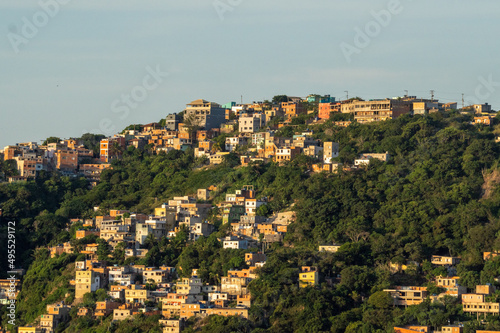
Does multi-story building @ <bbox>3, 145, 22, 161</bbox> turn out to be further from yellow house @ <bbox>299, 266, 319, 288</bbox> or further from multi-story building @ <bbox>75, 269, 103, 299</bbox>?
yellow house @ <bbox>299, 266, 319, 288</bbox>

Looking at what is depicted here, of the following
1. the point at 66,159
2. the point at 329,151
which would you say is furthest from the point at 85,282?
the point at 66,159

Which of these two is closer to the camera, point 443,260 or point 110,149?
point 443,260

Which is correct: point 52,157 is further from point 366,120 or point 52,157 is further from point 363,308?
point 363,308

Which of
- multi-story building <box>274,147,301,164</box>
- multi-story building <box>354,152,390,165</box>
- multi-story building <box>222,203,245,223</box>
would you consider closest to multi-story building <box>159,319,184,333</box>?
multi-story building <box>222,203,245,223</box>

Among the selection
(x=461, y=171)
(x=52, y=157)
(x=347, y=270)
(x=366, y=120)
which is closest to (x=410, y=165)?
(x=461, y=171)

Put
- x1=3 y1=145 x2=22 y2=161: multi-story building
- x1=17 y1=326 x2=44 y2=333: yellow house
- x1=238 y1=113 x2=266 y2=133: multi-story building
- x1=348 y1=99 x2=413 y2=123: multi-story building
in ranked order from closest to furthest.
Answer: x1=17 y1=326 x2=44 y2=333: yellow house
x1=348 y1=99 x2=413 y2=123: multi-story building
x1=3 y1=145 x2=22 y2=161: multi-story building
x1=238 y1=113 x2=266 y2=133: multi-story building

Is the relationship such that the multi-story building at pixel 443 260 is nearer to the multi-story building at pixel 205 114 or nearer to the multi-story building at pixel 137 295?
the multi-story building at pixel 137 295

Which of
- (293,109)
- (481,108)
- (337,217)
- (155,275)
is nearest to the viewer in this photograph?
(155,275)

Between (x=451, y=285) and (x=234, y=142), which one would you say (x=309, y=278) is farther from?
(x=234, y=142)

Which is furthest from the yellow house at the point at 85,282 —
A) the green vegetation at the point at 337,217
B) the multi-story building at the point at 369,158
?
the multi-story building at the point at 369,158
